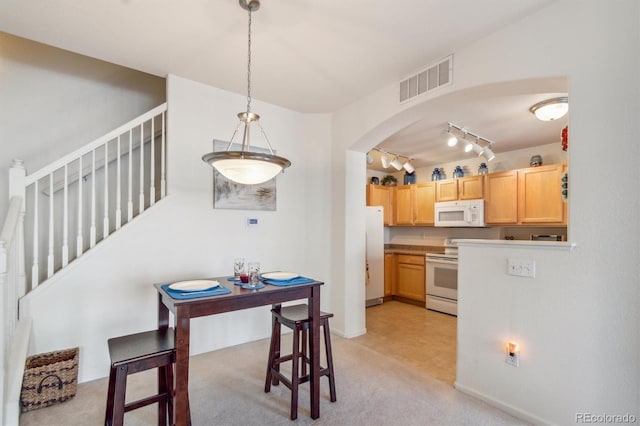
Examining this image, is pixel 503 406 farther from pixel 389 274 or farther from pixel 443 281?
pixel 389 274

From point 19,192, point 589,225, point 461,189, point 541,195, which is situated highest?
point 461,189

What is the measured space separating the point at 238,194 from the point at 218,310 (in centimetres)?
178

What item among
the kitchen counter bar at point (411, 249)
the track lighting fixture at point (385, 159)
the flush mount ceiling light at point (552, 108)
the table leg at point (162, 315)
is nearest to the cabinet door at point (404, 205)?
the kitchen counter bar at point (411, 249)

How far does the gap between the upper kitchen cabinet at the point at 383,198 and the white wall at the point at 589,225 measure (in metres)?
3.31

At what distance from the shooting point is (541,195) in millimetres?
4059

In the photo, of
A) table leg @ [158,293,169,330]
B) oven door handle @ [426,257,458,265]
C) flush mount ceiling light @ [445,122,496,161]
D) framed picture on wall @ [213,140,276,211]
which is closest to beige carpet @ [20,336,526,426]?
table leg @ [158,293,169,330]

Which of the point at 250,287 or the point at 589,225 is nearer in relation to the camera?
the point at 589,225

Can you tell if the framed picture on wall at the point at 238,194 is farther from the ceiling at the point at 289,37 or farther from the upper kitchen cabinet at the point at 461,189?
the upper kitchen cabinet at the point at 461,189

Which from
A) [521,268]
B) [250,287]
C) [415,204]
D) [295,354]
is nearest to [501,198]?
[415,204]

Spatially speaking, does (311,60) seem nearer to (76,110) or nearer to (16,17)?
(16,17)

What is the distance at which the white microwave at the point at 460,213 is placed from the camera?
455cm

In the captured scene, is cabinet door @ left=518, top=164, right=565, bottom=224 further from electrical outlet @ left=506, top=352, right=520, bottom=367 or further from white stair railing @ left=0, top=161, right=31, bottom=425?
white stair railing @ left=0, top=161, right=31, bottom=425

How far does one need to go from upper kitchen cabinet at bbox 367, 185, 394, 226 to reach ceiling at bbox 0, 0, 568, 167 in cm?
237

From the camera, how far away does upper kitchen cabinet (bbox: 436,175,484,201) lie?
15.3 feet
